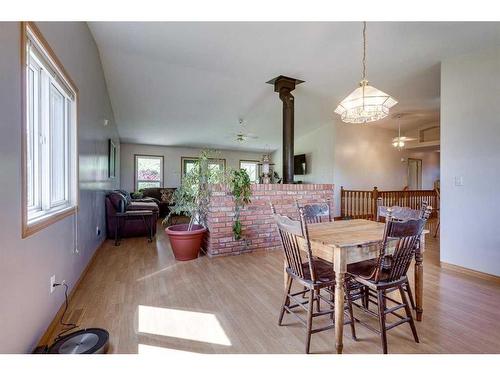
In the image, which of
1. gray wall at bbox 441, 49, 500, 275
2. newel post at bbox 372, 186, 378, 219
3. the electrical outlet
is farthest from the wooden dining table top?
newel post at bbox 372, 186, 378, 219

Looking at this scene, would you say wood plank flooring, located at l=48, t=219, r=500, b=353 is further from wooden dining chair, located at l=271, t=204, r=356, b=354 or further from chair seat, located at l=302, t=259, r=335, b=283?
chair seat, located at l=302, t=259, r=335, b=283

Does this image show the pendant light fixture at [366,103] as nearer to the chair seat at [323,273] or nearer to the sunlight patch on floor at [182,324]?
the chair seat at [323,273]

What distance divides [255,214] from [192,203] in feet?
3.39

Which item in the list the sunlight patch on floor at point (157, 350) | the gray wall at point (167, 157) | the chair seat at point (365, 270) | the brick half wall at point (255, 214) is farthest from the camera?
the gray wall at point (167, 157)

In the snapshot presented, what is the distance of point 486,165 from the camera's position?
2.85 meters

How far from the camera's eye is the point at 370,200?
19.4ft

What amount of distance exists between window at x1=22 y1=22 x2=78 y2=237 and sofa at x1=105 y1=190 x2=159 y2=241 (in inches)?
75.9

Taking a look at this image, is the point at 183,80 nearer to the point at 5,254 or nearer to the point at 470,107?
the point at 5,254

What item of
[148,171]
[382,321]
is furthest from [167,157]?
[382,321]

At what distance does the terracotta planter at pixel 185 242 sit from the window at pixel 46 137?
125 centimetres

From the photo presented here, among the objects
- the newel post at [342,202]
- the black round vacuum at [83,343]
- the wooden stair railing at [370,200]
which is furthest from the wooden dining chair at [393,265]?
the newel post at [342,202]

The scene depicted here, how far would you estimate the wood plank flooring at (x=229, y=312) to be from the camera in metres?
1.64

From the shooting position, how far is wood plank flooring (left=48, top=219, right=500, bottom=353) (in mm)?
1640
